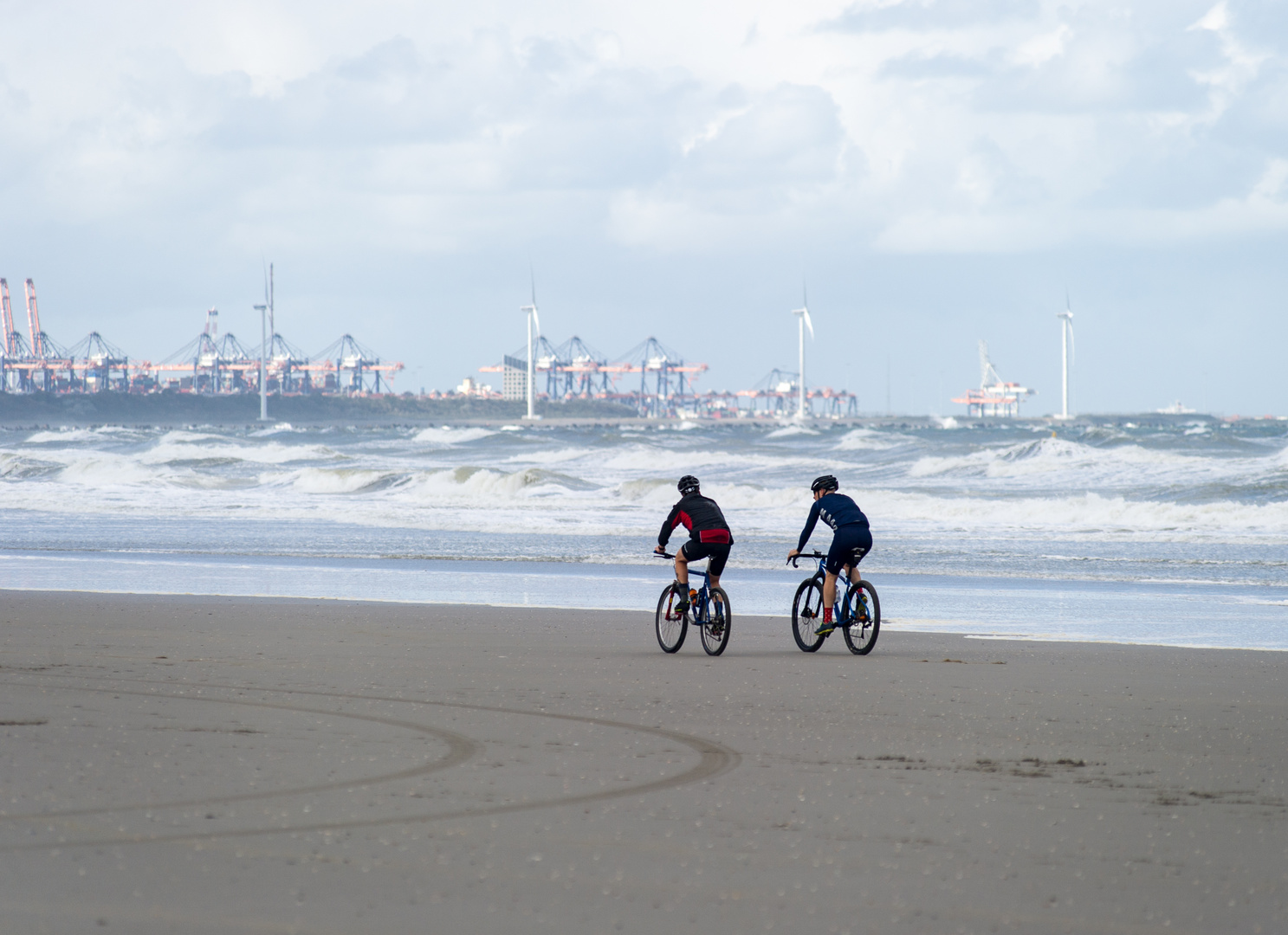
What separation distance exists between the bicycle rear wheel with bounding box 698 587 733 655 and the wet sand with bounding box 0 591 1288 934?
0.50 meters

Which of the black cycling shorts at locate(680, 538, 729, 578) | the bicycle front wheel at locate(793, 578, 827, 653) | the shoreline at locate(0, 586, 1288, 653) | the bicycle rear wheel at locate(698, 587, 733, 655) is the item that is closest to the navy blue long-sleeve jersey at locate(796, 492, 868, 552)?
the bicycle front wheel at locate(793, 578, 827, 653)

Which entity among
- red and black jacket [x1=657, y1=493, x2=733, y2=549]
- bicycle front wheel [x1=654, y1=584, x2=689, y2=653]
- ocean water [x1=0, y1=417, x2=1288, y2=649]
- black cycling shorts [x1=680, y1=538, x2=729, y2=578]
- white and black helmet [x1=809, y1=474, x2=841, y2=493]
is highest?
white and black helmet [x1=809, y1=474, x2=841, y2=493]

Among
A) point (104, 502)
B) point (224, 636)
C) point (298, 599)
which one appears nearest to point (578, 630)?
point (224, 636)

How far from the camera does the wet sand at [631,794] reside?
14.2 ft

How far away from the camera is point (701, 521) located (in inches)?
452

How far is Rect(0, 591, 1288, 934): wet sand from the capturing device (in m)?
4.32

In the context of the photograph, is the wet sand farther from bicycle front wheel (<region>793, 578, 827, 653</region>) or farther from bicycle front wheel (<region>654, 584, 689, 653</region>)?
bicycle front wheel (<region>654, 584, 689, 653</region>)

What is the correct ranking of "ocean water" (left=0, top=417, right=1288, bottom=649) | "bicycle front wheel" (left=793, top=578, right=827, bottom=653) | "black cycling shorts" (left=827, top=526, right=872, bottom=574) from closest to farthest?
"black cycling shorts" (left=827, top=526, right=872, bottom=574)
"bicycle front wheel" (left=793, top=578, right=827, bottom=653)
"ocean water" (left=0, top=417, right=1288, bottom=649)

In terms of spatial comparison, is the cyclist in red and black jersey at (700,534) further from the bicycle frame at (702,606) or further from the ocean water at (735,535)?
the ocean water at (735,535)

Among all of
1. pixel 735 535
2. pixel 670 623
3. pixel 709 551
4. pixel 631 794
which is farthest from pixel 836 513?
pixel 735 535

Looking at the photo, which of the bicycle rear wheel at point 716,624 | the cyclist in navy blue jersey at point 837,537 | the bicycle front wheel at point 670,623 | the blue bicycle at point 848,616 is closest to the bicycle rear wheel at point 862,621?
the blue bicycle at point 848,616

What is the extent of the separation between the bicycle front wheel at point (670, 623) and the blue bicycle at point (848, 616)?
991 millimetres

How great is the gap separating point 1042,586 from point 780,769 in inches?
490

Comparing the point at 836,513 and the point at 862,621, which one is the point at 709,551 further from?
the point at 862,621
